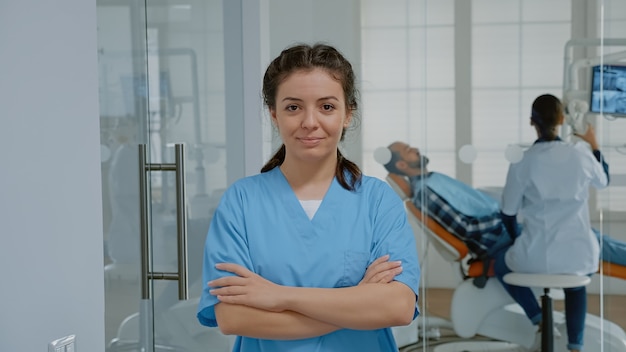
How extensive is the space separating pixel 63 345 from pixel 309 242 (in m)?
0.48

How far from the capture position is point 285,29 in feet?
8.71

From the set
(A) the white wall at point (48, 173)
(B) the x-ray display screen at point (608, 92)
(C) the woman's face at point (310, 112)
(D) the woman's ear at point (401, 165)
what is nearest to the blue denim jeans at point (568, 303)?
(D) the woman's ear at point (401, 165)

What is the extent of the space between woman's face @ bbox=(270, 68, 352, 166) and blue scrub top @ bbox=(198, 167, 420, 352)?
0.36ft

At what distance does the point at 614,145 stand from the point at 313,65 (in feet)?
5.71

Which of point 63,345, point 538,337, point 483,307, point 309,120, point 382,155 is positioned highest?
point 309,120

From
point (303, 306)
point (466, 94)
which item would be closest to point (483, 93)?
point (466, 94)

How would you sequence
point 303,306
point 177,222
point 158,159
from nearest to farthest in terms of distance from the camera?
point 303,306
point 177,222
point 158,159

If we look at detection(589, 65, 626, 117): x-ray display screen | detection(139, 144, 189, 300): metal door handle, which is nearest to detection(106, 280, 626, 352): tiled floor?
detection(589, 65, 626, 117): x-ray display screen

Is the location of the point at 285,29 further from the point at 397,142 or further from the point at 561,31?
the point at 561,31

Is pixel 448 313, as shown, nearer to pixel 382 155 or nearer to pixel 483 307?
pixel 483 307

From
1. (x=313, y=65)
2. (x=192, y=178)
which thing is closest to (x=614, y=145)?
(x=192, y=178)

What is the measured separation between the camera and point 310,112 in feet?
4.60

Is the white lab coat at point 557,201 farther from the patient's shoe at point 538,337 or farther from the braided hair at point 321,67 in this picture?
the braided hair at point 321,67

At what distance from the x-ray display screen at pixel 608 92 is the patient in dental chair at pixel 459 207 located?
44 cm
